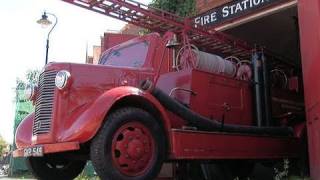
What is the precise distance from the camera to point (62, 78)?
691cm

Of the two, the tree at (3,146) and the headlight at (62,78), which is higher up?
the tree at (3,146)

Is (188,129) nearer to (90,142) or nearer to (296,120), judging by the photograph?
(90,142)

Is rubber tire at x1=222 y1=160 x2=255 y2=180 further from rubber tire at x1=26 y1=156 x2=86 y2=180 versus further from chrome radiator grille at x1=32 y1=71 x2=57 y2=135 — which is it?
chrome radiator grille at x1=32 y1=71 x2=57 y2=135

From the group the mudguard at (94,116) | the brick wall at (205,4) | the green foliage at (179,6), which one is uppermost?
the green foliage at (179,6)

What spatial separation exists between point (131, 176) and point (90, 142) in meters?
0.72

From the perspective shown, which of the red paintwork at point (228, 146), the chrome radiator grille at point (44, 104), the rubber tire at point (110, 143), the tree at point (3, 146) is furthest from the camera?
the tree at point (3, 146)

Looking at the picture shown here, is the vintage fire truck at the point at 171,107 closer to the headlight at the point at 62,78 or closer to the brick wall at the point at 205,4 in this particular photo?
the headlight at the point at 62,78

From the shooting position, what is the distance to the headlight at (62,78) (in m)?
6.90

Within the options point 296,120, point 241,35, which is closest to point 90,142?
point 296,120

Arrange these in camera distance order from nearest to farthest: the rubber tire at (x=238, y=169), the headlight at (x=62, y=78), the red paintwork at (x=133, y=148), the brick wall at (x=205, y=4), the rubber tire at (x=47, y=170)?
the red paintwork at (x=133, y=148) < the headlight at (x=62, y=78) < the rubber tire at (x=47, y=170) < the rubber tire at (x=238, y=169) < the brick wall at (x=205, y=4)

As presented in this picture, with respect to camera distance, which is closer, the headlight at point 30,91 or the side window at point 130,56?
the headlight at point 30,91

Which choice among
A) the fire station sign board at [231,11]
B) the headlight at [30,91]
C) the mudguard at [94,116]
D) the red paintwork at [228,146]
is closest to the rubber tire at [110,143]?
the mudguard at [94,116]

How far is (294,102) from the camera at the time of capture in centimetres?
1120

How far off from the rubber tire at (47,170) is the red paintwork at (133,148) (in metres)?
1.54
